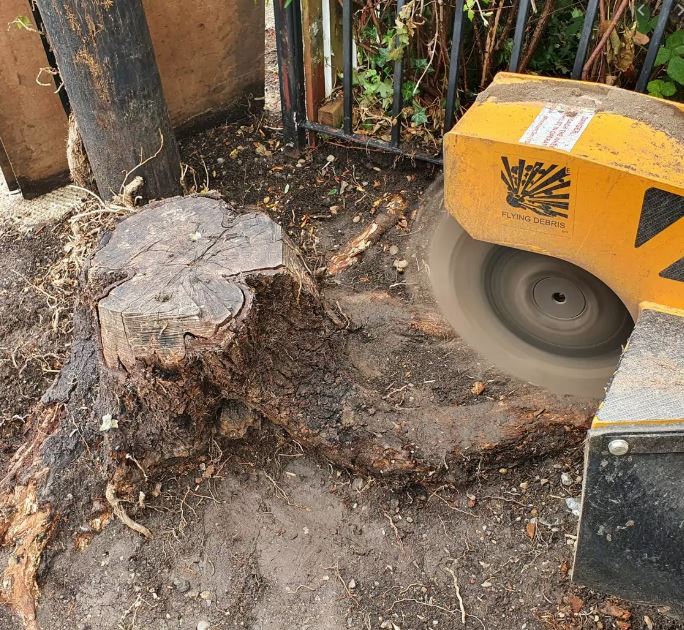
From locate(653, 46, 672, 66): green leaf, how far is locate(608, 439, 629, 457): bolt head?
1734 millimetres

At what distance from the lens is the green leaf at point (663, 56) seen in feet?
8.35

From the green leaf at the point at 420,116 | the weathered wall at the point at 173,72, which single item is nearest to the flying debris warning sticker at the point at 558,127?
the green leaf at the point at 420,116

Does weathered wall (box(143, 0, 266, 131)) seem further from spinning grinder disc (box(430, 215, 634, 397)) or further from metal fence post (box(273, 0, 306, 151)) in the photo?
spinning grinder disc (box(430, 215, 634, 397))

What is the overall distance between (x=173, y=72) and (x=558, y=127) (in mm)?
2384

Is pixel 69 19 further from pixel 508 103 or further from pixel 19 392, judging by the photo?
pixel 508 103

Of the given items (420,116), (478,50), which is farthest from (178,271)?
(478,50)

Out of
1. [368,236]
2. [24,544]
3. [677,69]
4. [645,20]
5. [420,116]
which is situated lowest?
[24,544]

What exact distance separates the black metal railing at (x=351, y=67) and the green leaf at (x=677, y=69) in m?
0.08

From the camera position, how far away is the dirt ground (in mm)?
2047

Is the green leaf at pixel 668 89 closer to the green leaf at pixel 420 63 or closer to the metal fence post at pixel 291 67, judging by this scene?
the green leaf at pixel 420 63

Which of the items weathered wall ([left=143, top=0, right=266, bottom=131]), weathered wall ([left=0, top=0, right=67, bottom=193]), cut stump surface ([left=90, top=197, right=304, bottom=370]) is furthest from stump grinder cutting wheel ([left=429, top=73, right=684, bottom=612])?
weathered wall ([left=0, top=0, right=67, bottom=193])

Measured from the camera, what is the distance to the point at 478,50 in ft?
9.96

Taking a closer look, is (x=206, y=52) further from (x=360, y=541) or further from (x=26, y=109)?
(x=360, y=541)

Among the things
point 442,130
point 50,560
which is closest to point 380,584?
point 50,560
